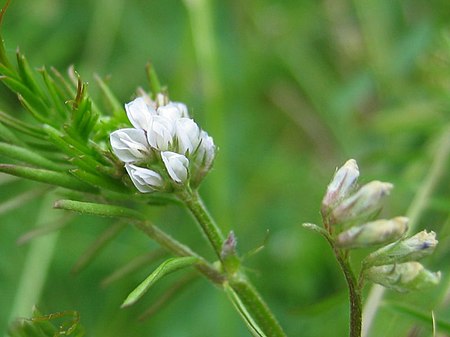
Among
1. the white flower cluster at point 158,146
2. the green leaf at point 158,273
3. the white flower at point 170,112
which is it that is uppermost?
the white flower at point 170,112

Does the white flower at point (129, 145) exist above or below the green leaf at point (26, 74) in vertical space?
below

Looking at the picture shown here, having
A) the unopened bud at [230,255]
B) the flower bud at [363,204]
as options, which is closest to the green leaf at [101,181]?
the unopened bud at [230,255]

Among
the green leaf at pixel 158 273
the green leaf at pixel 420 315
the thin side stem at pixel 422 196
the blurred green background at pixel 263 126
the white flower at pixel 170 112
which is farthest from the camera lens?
the blurred green background at pixel 263 126

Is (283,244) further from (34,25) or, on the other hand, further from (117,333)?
(34,25)

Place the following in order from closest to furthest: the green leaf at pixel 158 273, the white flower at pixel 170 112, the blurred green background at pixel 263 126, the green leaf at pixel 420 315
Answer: the green leaf at pixel 158 273 → the white flower at pixel 170 112 → the green leaf at pixel 420 315 → the blurred green background at pixel 263 126

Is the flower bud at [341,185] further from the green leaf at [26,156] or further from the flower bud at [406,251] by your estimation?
the green leaf at [26,156]

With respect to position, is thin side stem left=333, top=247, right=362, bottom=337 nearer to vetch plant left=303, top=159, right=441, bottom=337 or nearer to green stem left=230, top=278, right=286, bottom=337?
vetch plant left=303, top=159, right=441, bottom=337

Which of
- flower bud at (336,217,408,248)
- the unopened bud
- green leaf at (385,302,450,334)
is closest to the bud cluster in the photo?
flower bud at (336,217,408,248)
